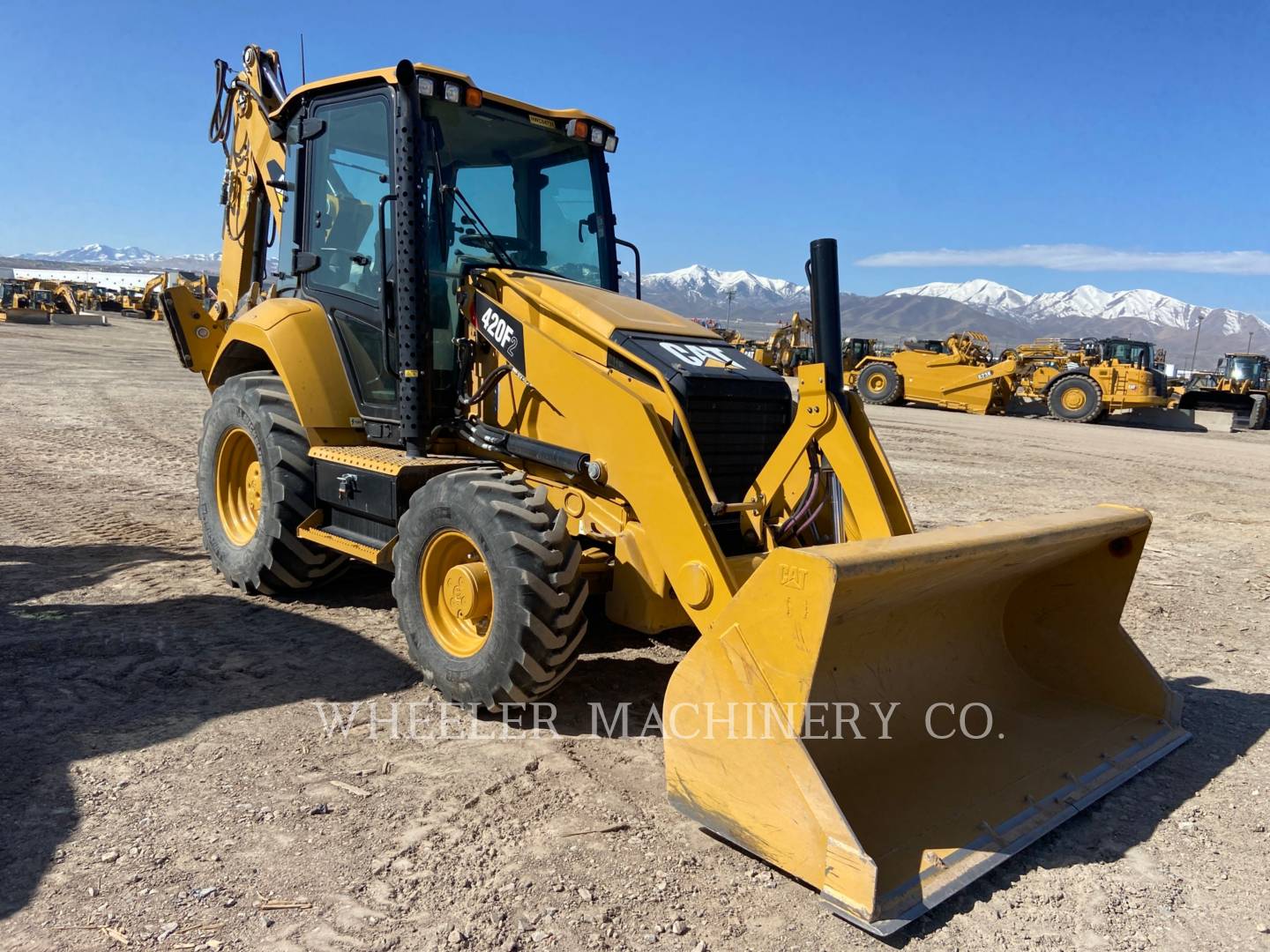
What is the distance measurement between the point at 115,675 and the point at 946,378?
2569 cm

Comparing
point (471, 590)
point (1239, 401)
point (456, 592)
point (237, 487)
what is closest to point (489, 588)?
point (471, 590)

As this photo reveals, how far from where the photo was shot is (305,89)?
5.51 metres

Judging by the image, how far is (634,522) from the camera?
4.07 metres

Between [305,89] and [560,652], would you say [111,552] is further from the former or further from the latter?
[560,652]

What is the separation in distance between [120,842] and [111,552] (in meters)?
4.03

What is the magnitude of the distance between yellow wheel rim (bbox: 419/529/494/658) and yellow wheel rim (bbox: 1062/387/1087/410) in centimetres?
2534

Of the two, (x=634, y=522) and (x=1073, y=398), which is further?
(x=1073, y=398)

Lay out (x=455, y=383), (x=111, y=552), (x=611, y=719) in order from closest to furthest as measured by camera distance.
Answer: (x=611, y=719)
(x=455, y=383)
(x=111, y=552)

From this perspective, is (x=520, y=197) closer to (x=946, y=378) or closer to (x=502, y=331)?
(x=502, y=331)

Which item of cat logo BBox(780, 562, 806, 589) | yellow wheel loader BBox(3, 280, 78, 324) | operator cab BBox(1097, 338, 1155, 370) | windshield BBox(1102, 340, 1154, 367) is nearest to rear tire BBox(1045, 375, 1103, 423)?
operator cab BBox(1097, 338, 1155, 370)

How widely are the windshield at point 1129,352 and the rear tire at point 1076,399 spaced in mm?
3034

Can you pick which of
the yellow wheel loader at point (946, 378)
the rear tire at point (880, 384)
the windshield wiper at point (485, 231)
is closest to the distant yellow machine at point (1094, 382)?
the yellow wheel loader at point (946, 378)

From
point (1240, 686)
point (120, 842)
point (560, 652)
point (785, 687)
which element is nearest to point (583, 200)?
point (560, 652)

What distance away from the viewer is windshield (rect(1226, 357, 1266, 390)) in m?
31.7
